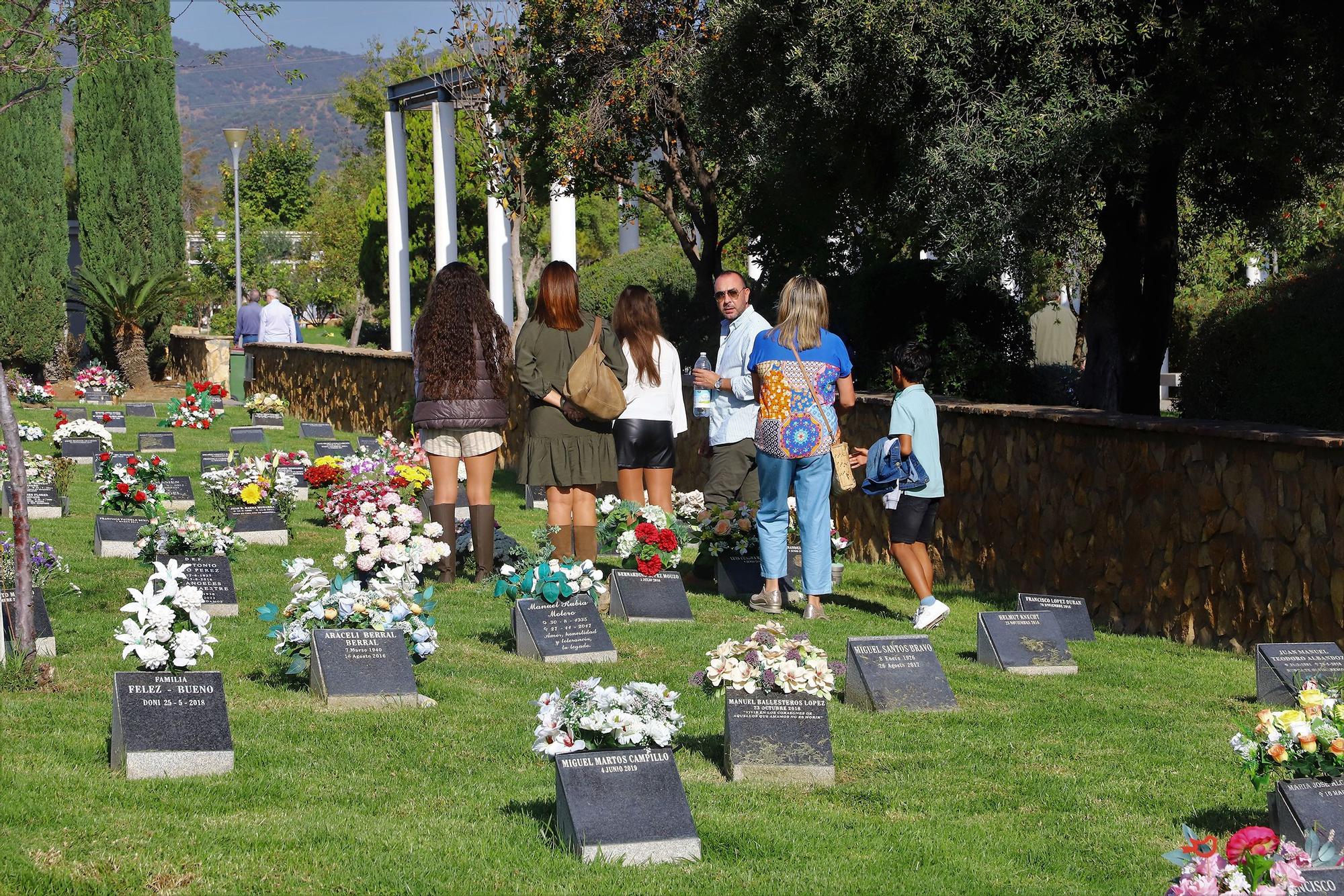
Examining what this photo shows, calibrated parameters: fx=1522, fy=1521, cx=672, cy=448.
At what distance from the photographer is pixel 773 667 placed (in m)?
6.09

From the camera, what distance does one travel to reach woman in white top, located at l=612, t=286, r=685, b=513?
10.2 metres

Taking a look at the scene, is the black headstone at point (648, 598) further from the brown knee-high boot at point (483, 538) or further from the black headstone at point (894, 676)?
the black headstone at point (894, 676)

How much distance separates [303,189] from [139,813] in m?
71.1

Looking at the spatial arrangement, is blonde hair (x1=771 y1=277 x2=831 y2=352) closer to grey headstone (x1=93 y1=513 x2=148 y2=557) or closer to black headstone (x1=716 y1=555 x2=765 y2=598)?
black headstone (x1=716 y1=555 x2=765 y2=598)

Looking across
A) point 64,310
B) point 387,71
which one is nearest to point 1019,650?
point 64,310

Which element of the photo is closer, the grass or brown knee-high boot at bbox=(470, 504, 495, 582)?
the grass

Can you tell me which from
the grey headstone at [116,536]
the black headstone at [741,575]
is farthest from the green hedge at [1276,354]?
the grey headstone at [116,536]

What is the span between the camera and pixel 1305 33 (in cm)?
1174

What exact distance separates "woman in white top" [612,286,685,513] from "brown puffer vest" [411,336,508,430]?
88 cm

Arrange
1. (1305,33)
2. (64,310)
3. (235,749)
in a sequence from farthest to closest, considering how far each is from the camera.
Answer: (64,310), (1305,33), (235,749)

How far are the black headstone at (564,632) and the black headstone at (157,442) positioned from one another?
39.0 ft

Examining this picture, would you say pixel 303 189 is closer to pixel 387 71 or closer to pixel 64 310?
pixel 387 71

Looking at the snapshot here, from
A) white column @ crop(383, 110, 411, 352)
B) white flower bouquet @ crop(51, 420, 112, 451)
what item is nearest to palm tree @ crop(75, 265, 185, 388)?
white column @ crop(383, 110, 411, 352)

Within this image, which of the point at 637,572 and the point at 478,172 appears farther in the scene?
the point at 478,172
